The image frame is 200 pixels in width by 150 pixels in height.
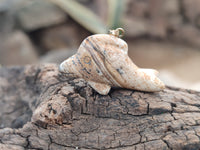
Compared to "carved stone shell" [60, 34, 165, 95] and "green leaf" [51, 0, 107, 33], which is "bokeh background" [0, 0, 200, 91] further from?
"carved stone shell" [60, 34, 165, 95]

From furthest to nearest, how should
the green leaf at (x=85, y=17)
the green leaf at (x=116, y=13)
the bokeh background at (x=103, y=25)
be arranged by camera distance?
the bokeh background at (x=103, y=25) → the green leaf at (x=85, y=17) → the green leaf at (x=116, y=13)

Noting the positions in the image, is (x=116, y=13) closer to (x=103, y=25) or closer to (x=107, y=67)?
(x=103, y=25)

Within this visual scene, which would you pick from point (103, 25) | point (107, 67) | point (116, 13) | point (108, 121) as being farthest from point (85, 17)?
point (108, 121)

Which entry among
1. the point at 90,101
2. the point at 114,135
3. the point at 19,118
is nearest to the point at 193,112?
the point at 114,135

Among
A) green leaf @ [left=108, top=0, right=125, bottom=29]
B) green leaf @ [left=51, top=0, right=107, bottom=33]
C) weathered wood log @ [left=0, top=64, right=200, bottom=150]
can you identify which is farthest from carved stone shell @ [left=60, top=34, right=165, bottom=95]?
green leaf @ [left=51, top=0, right=107, bottom=33]

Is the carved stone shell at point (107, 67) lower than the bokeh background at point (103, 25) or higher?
lower

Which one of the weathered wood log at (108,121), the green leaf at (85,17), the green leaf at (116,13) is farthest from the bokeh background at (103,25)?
the weathered wood log at (108,121)

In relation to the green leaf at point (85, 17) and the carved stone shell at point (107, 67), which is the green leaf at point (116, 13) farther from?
the carved stone shell at point (107, 67)
